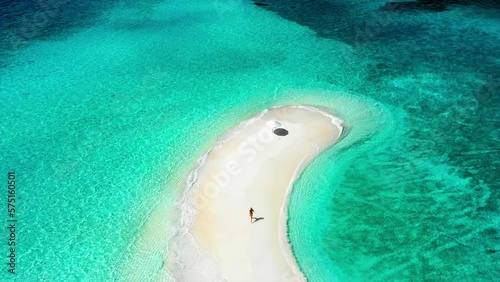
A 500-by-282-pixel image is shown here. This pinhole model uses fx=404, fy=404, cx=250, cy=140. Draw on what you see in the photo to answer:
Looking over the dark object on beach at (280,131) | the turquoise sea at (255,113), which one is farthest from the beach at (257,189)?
the turquoise sea at (255,113)

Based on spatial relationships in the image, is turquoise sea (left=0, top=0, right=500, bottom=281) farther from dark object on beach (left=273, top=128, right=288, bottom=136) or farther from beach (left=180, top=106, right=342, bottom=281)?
dark object on beach (left=273, top=128, right=288, bottom=136)

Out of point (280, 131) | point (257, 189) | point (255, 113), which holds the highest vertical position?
point (280, 131)

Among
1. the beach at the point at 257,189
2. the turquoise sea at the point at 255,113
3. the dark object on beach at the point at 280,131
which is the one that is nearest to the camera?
the beach at the point at 257,189

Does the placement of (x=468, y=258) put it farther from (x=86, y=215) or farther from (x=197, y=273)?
(x=86, y=215)

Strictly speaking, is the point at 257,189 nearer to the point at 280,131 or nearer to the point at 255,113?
the point at 280,131

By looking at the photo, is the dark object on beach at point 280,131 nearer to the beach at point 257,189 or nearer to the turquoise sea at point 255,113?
the beach at point 257,189

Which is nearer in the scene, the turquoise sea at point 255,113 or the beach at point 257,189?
the beach at point 257,189

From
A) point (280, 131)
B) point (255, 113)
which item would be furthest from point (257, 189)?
point (255, 113)
